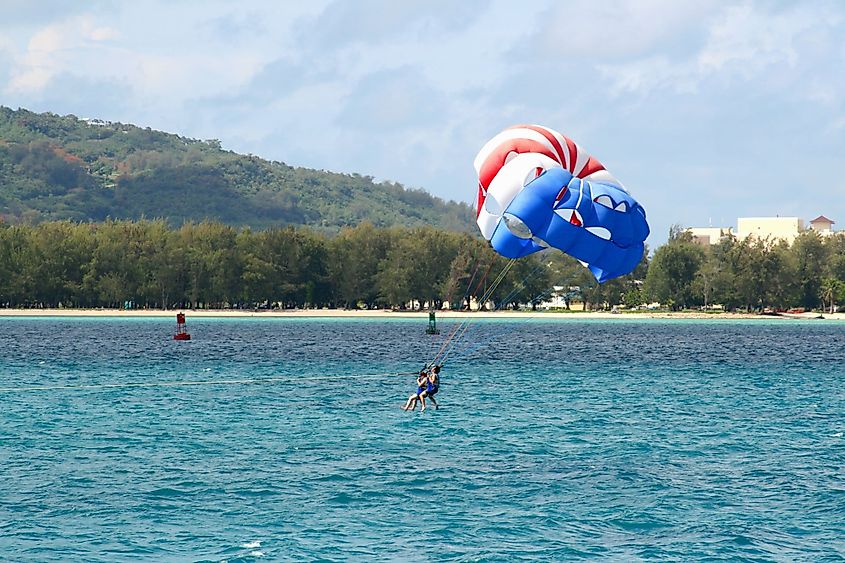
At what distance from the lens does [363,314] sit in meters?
174

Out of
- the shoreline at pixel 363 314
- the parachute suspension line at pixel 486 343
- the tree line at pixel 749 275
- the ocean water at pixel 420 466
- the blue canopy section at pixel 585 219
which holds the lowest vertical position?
the ocean water at pixel 420 466

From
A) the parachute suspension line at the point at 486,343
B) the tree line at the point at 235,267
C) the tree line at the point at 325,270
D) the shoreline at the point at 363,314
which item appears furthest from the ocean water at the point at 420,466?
the shoreline at the point at 363,314

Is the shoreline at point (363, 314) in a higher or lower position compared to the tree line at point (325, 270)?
lower

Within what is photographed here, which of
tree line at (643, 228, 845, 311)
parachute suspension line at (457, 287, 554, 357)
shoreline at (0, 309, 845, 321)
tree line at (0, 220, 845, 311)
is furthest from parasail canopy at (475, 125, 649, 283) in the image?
tree line at (643, 228, 845, 311)

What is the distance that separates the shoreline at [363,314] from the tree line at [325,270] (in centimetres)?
198

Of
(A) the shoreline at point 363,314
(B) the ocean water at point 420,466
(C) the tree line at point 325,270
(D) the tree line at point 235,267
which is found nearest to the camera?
(B) the ocean water at point 420,466

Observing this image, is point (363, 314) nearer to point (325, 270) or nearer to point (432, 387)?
point (325, 270)

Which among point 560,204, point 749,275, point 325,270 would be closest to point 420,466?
point 560,204

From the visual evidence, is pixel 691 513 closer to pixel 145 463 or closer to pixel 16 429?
pixel 145 463

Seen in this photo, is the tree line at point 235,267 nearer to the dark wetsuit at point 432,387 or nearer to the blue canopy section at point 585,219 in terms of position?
the dark wetsuit at point 432,387

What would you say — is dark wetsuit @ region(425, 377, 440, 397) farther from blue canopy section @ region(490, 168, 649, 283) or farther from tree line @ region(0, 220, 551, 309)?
tree line @ region(0, 220, 551, 309)

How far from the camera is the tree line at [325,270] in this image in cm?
16562

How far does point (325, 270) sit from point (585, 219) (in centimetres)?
14345

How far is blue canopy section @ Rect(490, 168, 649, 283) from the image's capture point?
33.0 m
